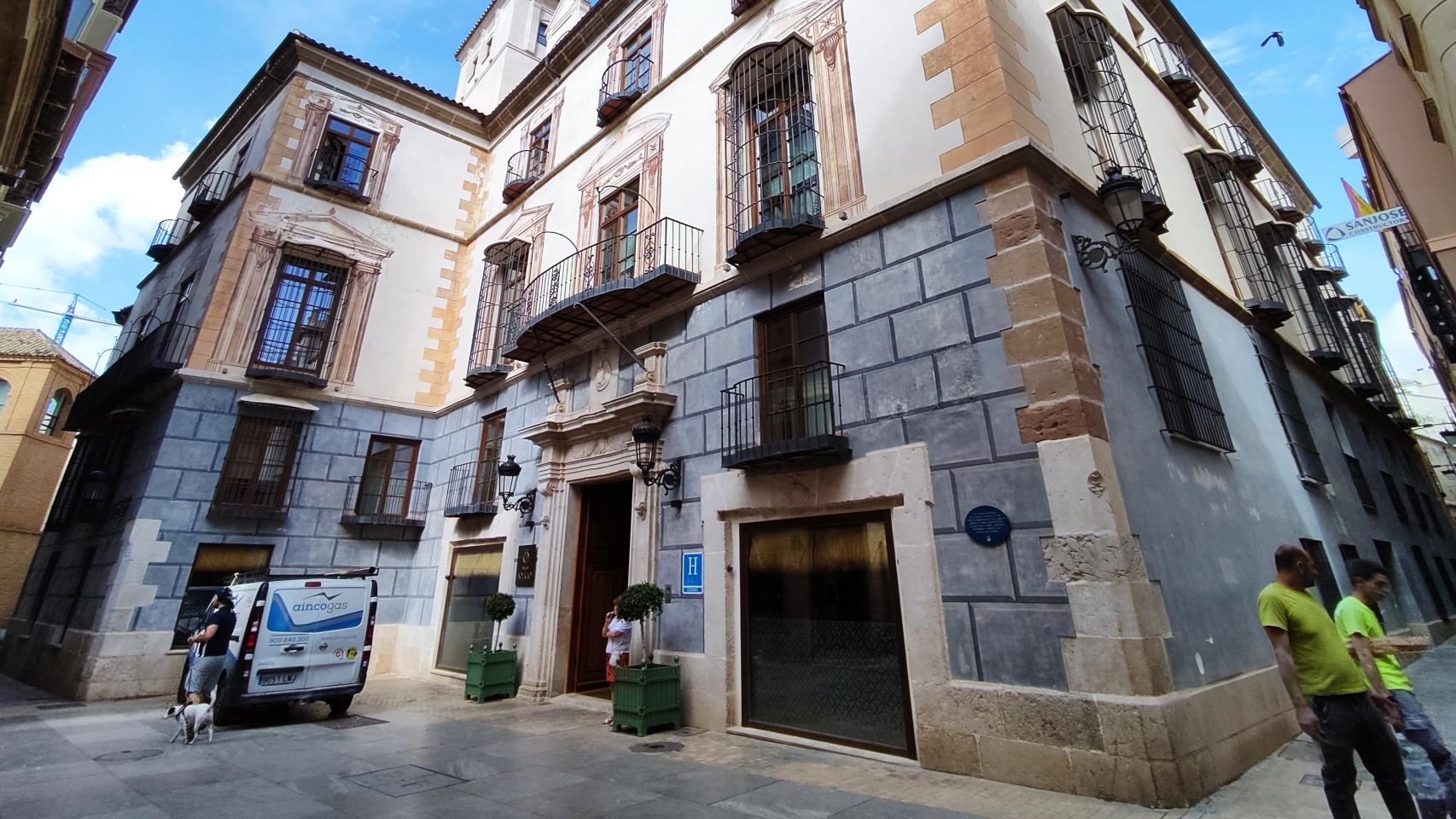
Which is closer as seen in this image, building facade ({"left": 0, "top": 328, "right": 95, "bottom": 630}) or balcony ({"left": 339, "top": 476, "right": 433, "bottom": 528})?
balcony ({"left": 339, "top": 476, "right": 433, "bottom": 528})

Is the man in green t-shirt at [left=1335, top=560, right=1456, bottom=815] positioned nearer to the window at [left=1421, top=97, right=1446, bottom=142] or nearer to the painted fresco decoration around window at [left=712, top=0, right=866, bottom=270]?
the window at [left=1421, top=97, right=1446, bottom=142]

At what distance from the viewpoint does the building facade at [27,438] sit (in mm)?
21984

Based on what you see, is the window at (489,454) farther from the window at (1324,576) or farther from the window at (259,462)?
the window at (1324,576)

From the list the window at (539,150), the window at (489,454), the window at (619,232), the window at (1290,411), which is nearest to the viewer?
the window at (1290,411)

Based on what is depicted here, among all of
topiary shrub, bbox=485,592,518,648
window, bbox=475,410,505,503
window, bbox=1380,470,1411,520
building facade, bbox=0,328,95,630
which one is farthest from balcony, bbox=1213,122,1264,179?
building facade, bbox=0,328,95,630

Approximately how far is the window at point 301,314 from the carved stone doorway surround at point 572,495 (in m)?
6.15

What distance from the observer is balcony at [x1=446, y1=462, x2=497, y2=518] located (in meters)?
11.6

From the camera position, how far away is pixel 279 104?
47.6 ft

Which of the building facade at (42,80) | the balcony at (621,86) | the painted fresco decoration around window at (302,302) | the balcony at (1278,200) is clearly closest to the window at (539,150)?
the balcony at (621,86)

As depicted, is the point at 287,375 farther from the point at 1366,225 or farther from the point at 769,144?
the point at 1366,225

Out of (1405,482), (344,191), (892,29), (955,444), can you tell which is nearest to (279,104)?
(344,191)

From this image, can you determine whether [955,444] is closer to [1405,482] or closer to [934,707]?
[934,707]

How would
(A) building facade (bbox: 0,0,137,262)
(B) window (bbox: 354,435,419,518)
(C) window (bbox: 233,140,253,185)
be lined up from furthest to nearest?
(C) window (bbox: 233,140,253,185), (B) window (bbox: 354,435,419,518), (A) building facade (bbox: 0,0,137,262)

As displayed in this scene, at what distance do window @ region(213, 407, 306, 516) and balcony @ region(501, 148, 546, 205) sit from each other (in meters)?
6.62
